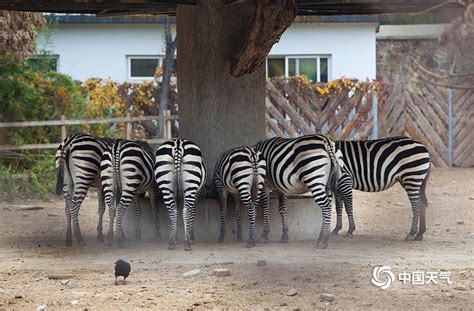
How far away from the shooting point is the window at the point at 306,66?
2289 cm

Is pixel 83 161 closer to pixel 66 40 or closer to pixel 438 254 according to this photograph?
pixel 438 254

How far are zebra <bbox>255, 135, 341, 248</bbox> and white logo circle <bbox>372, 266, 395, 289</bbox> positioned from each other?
170cm

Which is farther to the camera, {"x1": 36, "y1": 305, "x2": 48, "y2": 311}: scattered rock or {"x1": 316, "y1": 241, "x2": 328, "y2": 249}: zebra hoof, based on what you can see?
{"x1": 316, "y1": 241, "x2": 328, "y2": 249}: zebra hoof

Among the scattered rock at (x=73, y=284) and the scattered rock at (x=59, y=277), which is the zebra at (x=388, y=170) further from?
the scattered rock at (x=73, y=284)

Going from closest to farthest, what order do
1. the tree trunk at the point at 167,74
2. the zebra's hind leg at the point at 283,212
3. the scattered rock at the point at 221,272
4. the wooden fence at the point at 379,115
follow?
the scattered rock at the point at 221,272
the zebra's hind leg at the point at 283,212
the tree trunk at the point at 167,74
the wooden fence at the point at 379,115

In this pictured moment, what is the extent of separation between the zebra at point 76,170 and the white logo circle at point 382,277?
154 inches

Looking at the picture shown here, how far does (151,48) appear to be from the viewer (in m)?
23.0

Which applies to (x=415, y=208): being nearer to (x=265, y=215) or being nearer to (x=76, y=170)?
(x=265, y=215)

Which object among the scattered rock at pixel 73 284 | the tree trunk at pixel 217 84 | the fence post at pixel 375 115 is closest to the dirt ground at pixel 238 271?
the scattered rock at pixel 73 284

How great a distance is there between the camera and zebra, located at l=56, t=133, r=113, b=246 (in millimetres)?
10734

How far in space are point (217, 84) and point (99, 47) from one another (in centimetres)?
1190

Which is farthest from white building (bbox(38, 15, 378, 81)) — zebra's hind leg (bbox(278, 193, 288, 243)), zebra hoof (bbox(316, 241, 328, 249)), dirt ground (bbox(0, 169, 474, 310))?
zebra hoof (bbox(316, 241, 328, 249))

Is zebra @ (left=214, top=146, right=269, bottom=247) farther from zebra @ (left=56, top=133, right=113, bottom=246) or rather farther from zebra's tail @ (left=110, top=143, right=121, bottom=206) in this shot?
zebra @ (left=56, top=133, right=113, bottom=246)

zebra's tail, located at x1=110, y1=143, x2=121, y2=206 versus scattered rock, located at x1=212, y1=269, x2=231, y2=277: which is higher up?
zebra's tail, located at x1=110, y1=143, x2=121, y2=206
